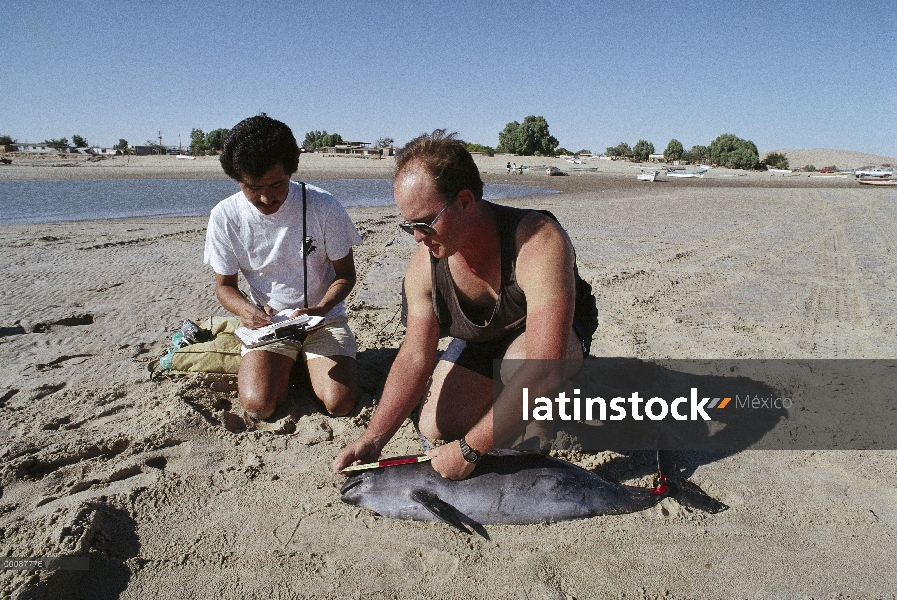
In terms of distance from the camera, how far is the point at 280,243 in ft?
11.1

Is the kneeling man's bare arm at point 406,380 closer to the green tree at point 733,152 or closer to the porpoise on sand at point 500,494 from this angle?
the porpoise on sand at point 500,494

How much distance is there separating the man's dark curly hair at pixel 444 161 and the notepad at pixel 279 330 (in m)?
1.19

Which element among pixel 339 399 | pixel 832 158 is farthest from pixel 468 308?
pixel 832 158

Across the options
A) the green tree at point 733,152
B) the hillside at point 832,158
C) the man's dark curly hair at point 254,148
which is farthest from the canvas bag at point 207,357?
the hillside at point 832,158

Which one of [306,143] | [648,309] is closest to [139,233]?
[648,309]

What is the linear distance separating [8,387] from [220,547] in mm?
2324

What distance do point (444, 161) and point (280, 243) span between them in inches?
61.4

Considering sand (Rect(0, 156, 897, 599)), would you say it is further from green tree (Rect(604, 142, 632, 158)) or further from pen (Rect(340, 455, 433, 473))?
green tree (Rect(604, 142, 632, 158))

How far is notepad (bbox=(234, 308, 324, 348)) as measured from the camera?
3.09 m

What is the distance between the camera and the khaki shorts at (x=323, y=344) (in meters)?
3.52

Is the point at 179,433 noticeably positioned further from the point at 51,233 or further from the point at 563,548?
the point at 51,233

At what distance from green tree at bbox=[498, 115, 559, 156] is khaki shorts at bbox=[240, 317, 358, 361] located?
7215 centimetres

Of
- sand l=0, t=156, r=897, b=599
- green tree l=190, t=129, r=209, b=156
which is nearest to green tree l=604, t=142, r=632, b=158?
green tree l=190, t=129, r=209, b=156

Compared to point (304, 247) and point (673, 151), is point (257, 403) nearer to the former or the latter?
point (304, 247)
